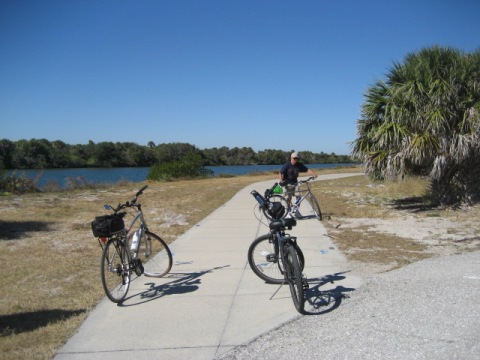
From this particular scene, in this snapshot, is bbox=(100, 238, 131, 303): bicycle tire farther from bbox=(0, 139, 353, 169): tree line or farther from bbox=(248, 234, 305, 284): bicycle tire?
bbox=(0, 139, 353, 169): tree line

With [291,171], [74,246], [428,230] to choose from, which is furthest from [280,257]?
[291,171]

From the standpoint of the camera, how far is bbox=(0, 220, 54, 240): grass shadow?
9711 mm

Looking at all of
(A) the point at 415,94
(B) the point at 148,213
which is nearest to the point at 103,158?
(B) the point at 148,213

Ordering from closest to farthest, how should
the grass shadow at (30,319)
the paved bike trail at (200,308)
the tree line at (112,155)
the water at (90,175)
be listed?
the paved bike trail at (200,308) → the grass shadow at (30,319) → the water at (90,175) → the tree line at (112,155)

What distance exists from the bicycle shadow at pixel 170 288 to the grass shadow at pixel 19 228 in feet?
17.2

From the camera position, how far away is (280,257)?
16.5 ft

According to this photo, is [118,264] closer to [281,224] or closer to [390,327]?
[281,224]

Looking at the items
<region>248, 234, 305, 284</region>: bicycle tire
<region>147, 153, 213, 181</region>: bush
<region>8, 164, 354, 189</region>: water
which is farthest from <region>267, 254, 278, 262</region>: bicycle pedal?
<region>147, 153, 213, 181</region>: bush

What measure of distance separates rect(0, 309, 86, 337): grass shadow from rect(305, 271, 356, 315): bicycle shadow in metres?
2.55

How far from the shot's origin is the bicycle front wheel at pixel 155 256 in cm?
584

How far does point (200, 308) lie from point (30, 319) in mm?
1815

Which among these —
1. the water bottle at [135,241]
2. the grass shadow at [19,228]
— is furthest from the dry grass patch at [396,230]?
the grass shadow at [19,228]

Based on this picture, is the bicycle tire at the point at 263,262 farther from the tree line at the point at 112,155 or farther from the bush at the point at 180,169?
the tree line at the point at 112,155

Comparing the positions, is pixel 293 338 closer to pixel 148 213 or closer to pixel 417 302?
pixel 417 302
